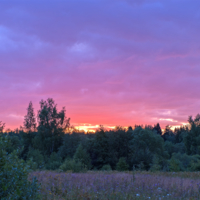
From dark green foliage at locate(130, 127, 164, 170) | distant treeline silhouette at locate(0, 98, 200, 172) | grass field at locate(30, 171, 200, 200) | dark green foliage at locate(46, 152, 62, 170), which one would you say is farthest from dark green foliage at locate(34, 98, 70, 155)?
grass field at locate(30, 171, 200, 200)

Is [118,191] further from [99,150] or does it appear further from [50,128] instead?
[50,128]

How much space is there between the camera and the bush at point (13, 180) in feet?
15.4

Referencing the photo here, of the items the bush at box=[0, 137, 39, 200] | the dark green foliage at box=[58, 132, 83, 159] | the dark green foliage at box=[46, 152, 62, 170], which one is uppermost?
the bush at box=[0, 137, 39, 200]

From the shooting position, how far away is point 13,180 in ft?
15.6

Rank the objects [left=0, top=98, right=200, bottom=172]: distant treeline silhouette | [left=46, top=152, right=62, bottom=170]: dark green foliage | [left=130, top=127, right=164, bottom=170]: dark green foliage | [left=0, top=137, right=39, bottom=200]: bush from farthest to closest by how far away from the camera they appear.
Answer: [left=130, top=127, right=164, bottom=170]: dark green foliage
[left=0, top=98, right=200, bottom=172]: distant treeline silhouette
[left=46, top=152, right=62, bottom=170]: dark green foliage
[left=0, top=137, right=39, bottom=200]: bush

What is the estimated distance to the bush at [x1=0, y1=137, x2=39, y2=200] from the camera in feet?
15.4

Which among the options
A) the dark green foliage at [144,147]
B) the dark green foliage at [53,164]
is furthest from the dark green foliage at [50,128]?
the dark green foliage at [144,147]

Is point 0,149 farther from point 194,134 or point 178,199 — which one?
point 194,134

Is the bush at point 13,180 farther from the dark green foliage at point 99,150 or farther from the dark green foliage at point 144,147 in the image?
the dark green foliage at point 144,147

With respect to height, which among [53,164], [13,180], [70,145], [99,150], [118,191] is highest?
[13,180]

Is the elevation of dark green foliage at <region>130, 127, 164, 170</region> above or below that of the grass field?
below

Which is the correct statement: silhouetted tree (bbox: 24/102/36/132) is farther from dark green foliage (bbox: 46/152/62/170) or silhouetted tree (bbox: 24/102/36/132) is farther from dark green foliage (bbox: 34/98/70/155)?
dark green foliage (bbox: 46/152/62/170)

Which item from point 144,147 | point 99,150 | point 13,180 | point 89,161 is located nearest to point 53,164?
point 89,161

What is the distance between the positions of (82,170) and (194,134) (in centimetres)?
6143
